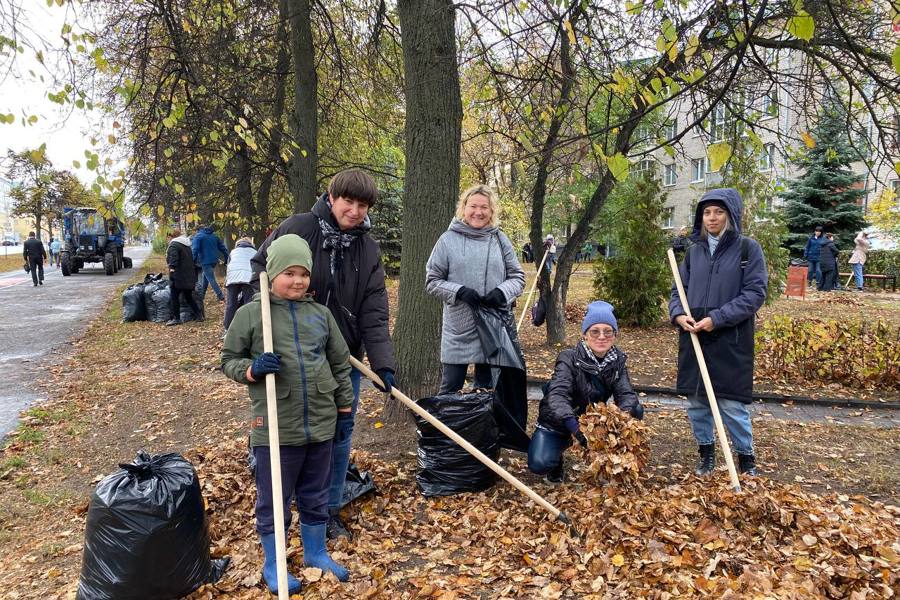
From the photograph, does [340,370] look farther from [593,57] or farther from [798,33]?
[593,57]

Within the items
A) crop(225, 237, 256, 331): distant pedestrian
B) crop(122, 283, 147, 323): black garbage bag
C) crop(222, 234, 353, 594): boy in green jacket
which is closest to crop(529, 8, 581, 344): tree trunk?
crop(225, 237, 256, 331): distant pedestrian

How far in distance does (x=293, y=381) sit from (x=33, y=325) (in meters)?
11.2

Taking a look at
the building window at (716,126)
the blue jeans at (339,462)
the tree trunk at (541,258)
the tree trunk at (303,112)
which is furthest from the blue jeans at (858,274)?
Result: the blue jeans at (339,462)

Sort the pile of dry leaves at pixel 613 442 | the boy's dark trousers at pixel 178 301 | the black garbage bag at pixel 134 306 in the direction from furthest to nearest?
the black garbage bag at pixel 134 306, the boy's dark trousers at pixel 178 301, the pile of dry leaves at pixel 613 442

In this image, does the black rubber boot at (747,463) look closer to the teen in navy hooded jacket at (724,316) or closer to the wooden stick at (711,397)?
the teen in navy hooded jacket at (724,316)

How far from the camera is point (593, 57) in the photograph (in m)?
6.07

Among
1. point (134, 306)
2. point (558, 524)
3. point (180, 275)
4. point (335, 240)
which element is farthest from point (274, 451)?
point (134, 306)

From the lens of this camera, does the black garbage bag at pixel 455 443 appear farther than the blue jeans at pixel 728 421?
No

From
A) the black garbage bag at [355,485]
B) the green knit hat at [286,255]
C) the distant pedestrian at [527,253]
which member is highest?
the distant pedestrian at [527,253]

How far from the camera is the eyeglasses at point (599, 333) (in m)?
3.37

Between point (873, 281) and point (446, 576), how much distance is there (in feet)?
64.6

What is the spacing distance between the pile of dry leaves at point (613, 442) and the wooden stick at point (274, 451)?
1.65m

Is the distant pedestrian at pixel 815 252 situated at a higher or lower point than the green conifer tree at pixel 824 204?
lower

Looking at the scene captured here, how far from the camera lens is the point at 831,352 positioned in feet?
19.9
